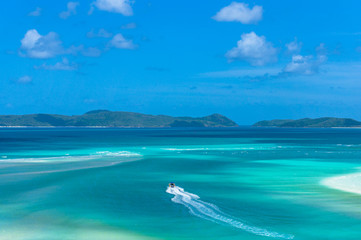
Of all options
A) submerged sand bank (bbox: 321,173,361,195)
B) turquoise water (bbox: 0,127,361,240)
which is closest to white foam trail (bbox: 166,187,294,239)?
turquoise water (bbox: 0,127,361,240)

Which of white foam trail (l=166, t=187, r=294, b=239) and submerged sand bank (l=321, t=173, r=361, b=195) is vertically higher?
submerged sand bank (l=321, t=173, r=361, b=195)

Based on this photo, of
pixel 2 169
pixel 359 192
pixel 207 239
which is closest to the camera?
pixel 207 239

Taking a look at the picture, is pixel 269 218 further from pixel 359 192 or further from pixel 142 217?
pixel 359 192

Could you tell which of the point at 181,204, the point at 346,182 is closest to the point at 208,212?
the point at 181,204

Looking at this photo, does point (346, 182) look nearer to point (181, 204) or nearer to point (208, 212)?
point (181, 204)

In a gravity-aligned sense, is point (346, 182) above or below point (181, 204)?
above

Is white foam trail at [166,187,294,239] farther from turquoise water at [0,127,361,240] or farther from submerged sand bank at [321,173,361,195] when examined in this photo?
submerged sand bank at [321,173,361,195]

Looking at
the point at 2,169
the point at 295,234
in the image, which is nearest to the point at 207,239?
the point at 295,234

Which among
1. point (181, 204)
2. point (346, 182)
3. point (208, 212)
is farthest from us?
point (346, 182)
